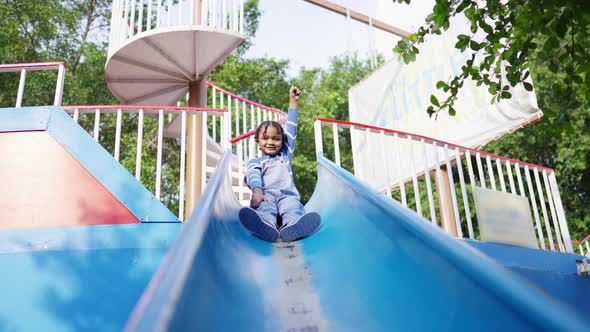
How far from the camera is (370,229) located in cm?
189

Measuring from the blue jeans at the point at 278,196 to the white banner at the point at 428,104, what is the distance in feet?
3.82

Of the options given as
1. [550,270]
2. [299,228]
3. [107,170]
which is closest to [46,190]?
[107,170]

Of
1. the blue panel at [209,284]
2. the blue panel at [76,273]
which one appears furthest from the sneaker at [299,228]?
the blue panel at [76,273]

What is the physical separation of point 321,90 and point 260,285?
46.9 ft

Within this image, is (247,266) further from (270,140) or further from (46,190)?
(270,140)

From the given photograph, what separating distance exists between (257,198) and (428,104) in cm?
488

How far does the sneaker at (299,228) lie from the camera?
2.67 m

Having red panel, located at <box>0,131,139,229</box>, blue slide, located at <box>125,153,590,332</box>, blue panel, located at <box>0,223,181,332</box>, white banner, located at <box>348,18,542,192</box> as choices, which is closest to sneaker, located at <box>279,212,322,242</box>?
blue slide, located at <box>125,153,590,332</box>

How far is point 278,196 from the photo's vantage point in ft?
10.6

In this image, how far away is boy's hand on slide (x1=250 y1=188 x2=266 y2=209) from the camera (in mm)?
3033

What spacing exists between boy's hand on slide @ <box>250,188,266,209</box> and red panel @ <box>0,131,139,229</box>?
79cm

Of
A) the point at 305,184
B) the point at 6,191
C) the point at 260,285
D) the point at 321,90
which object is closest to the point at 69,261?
the point at 6,191

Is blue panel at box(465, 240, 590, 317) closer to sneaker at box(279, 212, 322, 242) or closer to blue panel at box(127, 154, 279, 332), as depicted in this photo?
sneaker at box(279, 212, 322, 242)

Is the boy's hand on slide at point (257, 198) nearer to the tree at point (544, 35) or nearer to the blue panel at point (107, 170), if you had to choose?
the blue panel at point (107, 170)
